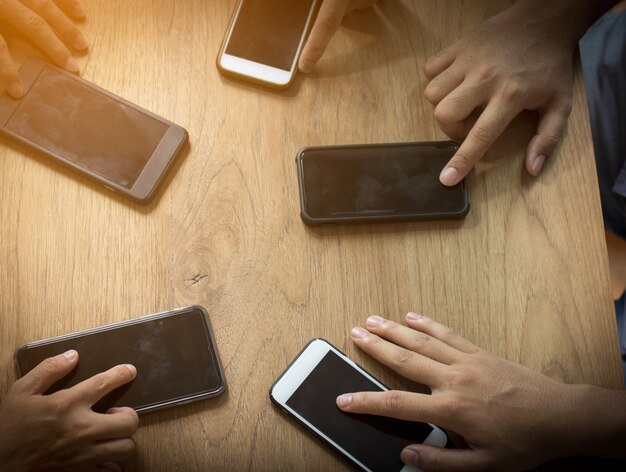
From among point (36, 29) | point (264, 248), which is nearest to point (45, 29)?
point (36, 29)

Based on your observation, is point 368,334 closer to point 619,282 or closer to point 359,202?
point 359,202

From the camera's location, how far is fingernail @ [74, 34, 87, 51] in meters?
0.85

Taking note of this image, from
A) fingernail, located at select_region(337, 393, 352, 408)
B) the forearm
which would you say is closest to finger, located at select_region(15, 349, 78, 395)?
fingernail, located at select_region(337, 393, 352, 408)

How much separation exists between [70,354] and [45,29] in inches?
18.8

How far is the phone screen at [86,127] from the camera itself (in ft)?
2.62

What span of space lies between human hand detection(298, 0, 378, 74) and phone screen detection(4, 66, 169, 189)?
0.78ft

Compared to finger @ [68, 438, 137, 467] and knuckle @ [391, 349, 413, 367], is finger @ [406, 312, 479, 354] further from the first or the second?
finger @ [68, 438, 137, 467]

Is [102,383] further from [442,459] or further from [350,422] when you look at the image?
[442,459]

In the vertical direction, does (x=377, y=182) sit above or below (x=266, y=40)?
below

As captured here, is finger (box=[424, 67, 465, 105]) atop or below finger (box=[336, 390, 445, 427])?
atop

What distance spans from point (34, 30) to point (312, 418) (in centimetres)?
69

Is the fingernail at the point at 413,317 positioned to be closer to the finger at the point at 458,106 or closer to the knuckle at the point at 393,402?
the knuckle at the point at 393,402

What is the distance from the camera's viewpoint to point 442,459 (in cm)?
72

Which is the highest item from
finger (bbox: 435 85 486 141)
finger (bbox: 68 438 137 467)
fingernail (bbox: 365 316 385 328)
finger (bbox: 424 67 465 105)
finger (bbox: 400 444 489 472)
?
finger (bbox: 424 67 465 105)
